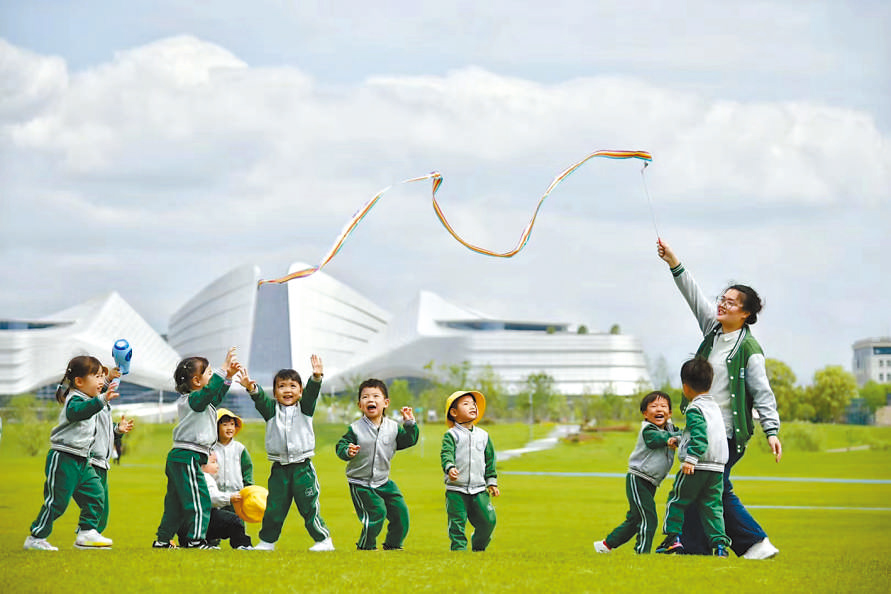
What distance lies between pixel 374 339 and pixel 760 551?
94.4 m

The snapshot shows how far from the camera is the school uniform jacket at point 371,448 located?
7.95 metres

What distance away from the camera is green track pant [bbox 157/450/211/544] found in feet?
24.4

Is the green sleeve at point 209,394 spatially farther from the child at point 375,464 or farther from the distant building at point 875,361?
the distant building at point 875,361

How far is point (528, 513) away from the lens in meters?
16.5

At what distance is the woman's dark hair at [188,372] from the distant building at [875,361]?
5626 inches

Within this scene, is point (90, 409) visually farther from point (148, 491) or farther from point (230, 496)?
point (148, 491)

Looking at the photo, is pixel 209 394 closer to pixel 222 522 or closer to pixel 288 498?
pixel 288 498

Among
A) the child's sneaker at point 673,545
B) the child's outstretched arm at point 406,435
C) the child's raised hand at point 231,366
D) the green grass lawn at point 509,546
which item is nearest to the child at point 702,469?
the child's sneaker at point 673,545

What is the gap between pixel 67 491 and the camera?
293 inches

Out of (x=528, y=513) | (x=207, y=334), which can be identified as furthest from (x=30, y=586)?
(x=207, y=334)

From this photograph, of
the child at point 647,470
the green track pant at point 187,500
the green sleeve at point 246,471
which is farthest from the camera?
the green sleeve at point 246,471

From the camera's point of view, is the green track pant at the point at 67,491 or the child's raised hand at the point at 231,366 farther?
the green track pant at the point at 67,491

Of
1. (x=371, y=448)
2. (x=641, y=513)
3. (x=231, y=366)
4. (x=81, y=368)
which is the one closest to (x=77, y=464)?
(x=81, y=368)

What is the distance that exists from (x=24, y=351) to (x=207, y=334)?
69.8ft
